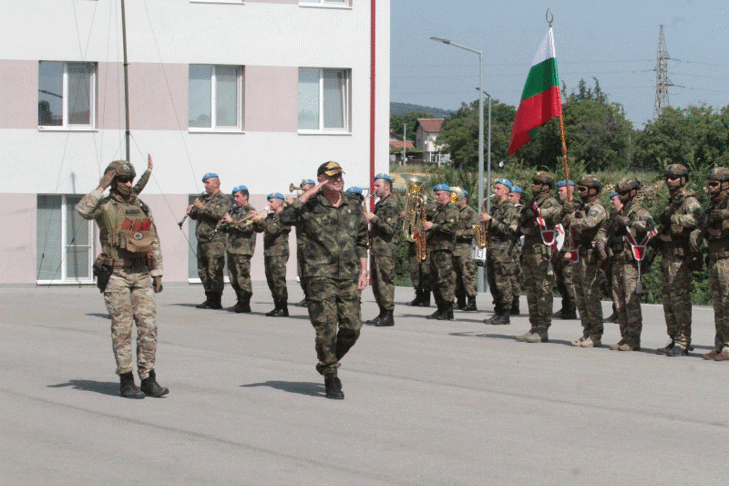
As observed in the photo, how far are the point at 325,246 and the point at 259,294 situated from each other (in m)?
15.8

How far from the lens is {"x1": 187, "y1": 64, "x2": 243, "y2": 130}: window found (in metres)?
31.5

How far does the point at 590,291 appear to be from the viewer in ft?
50.2

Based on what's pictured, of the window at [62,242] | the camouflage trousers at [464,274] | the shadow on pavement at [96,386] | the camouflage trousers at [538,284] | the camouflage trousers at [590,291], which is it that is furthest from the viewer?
the window at [62,242]

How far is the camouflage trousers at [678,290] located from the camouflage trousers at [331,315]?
492 centimetres

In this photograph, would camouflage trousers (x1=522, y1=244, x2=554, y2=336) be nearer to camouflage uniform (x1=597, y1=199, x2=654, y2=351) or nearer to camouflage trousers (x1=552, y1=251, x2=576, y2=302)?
camouflage uniform (x1=597, y1=199, x2=654, y2=351)

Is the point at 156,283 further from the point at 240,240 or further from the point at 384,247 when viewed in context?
the point at 240,240

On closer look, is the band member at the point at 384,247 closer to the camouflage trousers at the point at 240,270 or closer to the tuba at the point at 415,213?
the tuba at the point at 415,213

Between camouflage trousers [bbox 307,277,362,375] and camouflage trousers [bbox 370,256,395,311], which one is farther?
camouflage trousers [bbox 370,256,395,311]

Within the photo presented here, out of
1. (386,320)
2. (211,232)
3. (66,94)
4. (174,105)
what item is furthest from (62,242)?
(386,320)

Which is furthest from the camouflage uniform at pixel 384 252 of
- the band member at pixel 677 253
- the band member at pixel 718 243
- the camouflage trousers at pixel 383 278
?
the band member at pixel 718 243

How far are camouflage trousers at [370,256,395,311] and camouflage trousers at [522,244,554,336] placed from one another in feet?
9.09

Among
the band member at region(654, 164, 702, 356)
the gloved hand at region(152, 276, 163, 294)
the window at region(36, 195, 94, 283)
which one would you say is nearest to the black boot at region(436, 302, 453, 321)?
the band member at region(654, 164, 702, 356)

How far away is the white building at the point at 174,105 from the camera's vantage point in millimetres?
30219

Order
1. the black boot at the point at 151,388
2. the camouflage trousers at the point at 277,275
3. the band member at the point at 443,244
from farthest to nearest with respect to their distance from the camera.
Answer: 1. the camouflage trousers at the point at 277,275
2. the band member at the point at 443,244
3. the black boot at the point at 151,388
